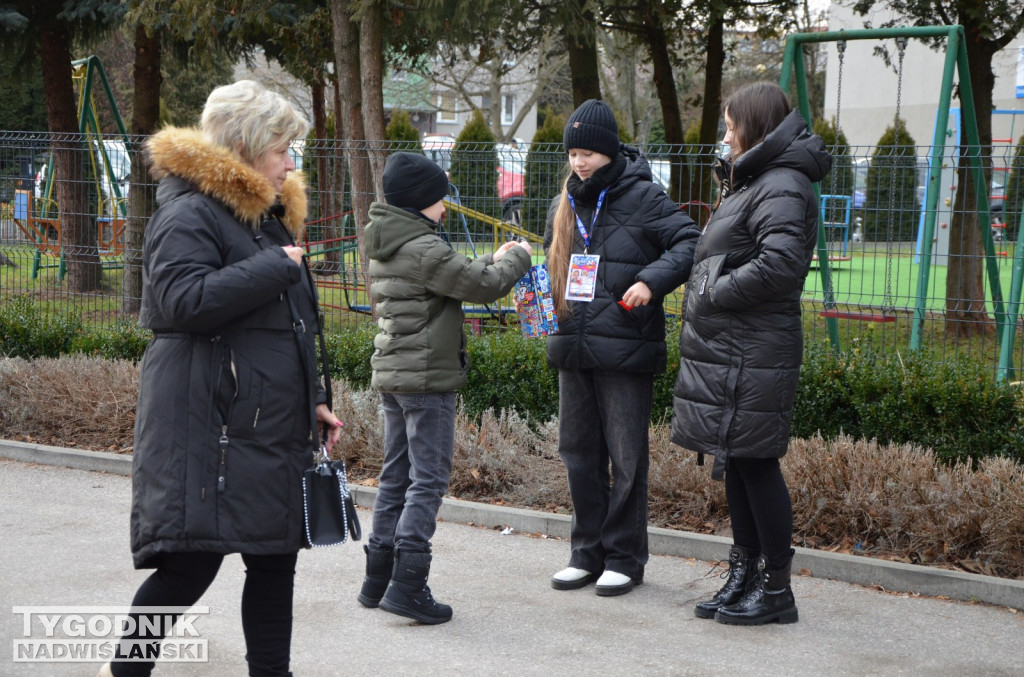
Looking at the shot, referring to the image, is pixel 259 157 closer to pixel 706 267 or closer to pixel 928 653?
pixel 706 267

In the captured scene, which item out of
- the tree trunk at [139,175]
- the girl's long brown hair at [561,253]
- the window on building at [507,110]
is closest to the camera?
the girl's long brown hair at [561,253]

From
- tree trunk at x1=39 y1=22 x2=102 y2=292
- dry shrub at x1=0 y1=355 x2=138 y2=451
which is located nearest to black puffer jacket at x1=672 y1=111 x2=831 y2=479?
dry shrub at x1=0 y1=355 x2=138 y2=451

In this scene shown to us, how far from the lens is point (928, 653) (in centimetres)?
410

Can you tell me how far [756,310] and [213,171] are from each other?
201cm

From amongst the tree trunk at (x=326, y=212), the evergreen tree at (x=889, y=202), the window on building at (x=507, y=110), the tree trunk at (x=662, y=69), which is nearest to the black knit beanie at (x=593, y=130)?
the evergreen tree at (x=889, y=202)

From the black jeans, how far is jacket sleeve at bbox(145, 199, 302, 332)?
185 cm

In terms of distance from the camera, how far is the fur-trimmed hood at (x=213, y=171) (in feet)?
9.98

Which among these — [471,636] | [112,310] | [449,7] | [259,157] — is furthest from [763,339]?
[112,310]

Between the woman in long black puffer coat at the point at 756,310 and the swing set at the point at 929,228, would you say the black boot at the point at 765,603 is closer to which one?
the woman in long black puffer coat at the point at 756,310

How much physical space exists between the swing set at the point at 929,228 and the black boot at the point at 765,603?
272cm

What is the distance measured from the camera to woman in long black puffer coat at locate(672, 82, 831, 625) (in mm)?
4016

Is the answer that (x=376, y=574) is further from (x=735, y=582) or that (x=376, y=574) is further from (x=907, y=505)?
(x=907, y=505)

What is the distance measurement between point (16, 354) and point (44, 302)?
0.82 metres

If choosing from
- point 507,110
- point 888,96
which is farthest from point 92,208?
point 507,110
